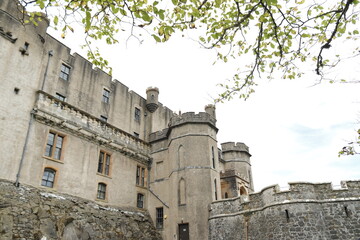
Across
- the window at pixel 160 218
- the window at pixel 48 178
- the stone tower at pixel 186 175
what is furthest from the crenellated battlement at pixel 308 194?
the window at pixel 48 178

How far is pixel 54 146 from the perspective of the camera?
61.7 ft

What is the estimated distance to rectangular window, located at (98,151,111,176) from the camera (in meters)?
21.8

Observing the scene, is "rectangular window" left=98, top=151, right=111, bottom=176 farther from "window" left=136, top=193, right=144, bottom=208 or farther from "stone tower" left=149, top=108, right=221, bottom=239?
"stone tower" left=149, top=108, right=221, bottom=239

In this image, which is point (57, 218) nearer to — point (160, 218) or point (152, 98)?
point (160, 218)

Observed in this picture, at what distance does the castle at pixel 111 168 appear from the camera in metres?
16.5

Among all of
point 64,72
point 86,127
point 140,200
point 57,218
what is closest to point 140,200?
point 140,200

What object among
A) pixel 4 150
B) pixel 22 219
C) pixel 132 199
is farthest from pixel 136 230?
pixel 4 150

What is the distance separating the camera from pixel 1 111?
54.1ft

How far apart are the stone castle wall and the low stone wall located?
303 inches

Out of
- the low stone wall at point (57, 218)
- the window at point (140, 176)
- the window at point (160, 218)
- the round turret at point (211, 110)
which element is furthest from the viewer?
the round turret at point (211, 110)

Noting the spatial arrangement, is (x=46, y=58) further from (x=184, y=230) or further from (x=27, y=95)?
(x=184, y=230)

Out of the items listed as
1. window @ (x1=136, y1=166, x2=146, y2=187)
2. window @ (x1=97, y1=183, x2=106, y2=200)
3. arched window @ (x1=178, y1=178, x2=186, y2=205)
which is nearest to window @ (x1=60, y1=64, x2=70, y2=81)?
window @ (x1=97, y1=183, x2=106, y2=200)

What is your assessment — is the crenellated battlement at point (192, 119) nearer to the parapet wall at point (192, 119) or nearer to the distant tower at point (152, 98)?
the parapet wall at point (192, 119)

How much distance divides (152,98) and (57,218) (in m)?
16.1
